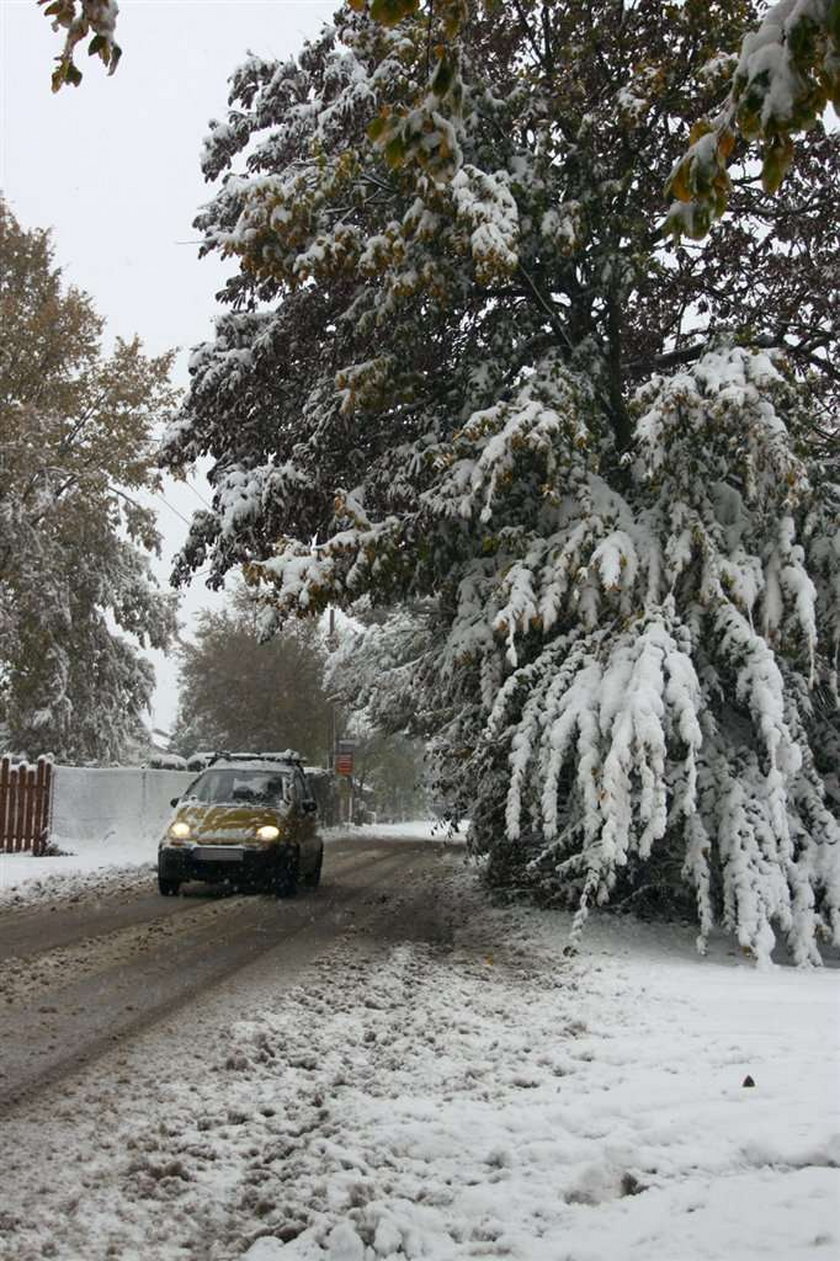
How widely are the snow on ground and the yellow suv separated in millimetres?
1577

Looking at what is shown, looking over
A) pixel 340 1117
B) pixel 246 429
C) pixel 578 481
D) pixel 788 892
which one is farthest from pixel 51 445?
pixel 340 1117

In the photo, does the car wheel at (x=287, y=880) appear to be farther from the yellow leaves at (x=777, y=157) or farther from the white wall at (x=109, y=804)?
the yellow leaves at (x=777, y=157)

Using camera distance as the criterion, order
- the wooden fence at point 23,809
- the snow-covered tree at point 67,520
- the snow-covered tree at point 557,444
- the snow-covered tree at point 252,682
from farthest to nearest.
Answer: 1. the snow-covered tree at point 252,682
2. the snow-covered tree at point 67,520
3. the wooden fence at point 23,809
4. the snow-covered tree at point 557,444

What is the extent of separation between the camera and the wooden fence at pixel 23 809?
1805 cm

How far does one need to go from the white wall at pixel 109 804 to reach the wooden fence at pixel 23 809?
411 millimetres

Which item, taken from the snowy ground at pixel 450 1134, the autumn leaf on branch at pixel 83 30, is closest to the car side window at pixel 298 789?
the snowy ground at pixel 450 1134

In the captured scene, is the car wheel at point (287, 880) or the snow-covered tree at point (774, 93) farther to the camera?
the car wheel at point (287, 880)

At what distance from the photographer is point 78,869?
16406mm

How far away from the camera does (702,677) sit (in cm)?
909

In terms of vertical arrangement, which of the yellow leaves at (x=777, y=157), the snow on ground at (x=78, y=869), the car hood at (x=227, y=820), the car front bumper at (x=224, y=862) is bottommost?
the snow on ground at (x=78, y=869)

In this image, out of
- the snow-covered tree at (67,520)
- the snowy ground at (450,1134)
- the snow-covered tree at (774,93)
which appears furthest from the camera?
the snow-covered tree at (67,520)

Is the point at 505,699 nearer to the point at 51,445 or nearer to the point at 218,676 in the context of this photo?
the point at 51,445

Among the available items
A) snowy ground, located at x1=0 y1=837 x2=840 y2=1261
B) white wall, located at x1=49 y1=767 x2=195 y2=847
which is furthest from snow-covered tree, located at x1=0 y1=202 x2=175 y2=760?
snowy ground, located at x1=0 y1=837 x2=840 y2=1261

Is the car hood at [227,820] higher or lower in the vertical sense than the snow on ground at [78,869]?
higher
